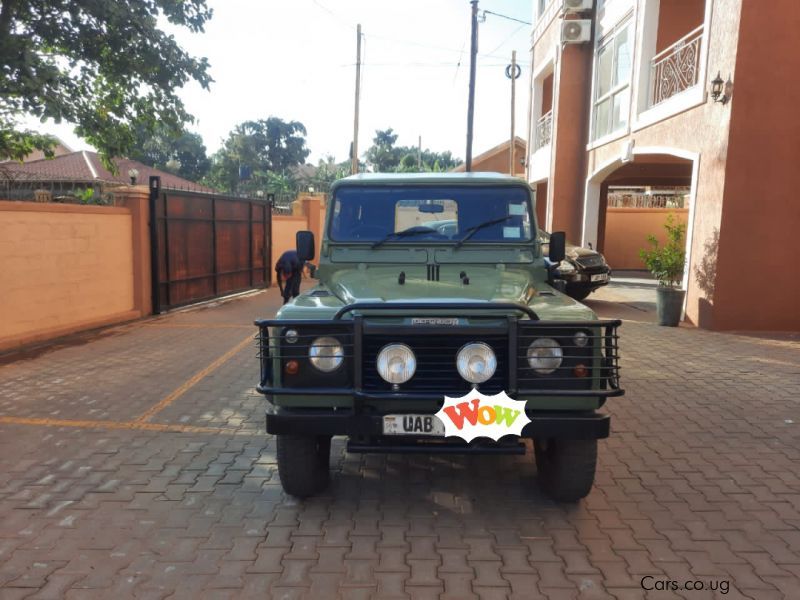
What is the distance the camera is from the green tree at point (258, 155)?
48812mm

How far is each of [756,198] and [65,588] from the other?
945cm

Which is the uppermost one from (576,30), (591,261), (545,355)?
(576,30)

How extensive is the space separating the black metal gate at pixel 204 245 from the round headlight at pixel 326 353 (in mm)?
8039

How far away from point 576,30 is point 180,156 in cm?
4125

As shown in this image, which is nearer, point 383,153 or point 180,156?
point 180,156

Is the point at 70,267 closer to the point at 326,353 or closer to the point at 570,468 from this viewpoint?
the point at 326,353

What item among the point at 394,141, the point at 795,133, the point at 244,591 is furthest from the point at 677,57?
the point at 394,141

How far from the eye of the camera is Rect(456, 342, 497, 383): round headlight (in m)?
3.18

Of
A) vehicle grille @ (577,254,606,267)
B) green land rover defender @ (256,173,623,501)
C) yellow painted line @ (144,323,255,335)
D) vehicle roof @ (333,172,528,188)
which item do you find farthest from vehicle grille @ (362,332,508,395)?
vehicle grille @ (577,254,606,267)

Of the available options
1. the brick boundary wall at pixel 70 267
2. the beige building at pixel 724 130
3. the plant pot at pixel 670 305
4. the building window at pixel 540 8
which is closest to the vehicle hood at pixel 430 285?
the brick boundary wall at pixel 70 267

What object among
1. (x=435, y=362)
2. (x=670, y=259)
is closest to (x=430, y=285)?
(x=435, y=362)

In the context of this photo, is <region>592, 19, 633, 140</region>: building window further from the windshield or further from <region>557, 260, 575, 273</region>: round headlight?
the windshield

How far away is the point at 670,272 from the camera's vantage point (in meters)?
10.1

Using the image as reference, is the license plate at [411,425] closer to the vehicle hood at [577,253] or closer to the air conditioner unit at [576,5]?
the vehicle hood at [577,253]
